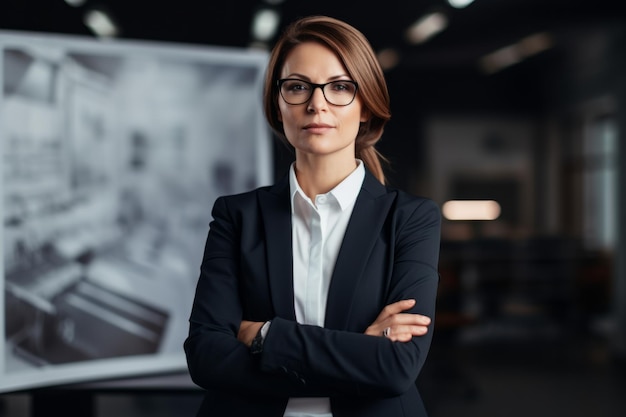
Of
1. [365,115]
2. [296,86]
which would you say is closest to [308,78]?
[296,86]

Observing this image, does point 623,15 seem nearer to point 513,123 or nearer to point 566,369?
point 566,369

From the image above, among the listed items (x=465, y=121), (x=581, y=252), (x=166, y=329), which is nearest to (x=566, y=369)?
(x=581, y=252)

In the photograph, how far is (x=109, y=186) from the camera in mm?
2508

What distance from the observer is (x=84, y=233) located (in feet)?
8.04

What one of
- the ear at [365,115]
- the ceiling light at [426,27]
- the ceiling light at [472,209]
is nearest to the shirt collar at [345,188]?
the ear at [365,115]

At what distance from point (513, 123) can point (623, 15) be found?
690 cm

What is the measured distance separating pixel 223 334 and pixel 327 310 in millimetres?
227

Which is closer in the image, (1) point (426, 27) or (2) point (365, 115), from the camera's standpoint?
(2) point (365, 115)

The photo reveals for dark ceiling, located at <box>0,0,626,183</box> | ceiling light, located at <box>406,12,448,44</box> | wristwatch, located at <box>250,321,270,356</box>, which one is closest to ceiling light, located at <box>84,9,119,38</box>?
dark ceiling, located at <box>0,0,626,183</box>

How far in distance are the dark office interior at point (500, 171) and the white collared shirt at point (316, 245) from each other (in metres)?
0.38

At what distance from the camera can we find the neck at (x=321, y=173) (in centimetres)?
139

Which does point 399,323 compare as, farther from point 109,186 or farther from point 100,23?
point 100,23

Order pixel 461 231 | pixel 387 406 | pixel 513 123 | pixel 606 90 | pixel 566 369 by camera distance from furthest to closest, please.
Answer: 1. pixel 513 123
2. pixel 461 231
3. pixel 606 90
4. pixel 566 369
5. pixel 387 406

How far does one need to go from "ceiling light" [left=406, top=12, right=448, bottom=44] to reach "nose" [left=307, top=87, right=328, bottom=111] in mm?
5942
